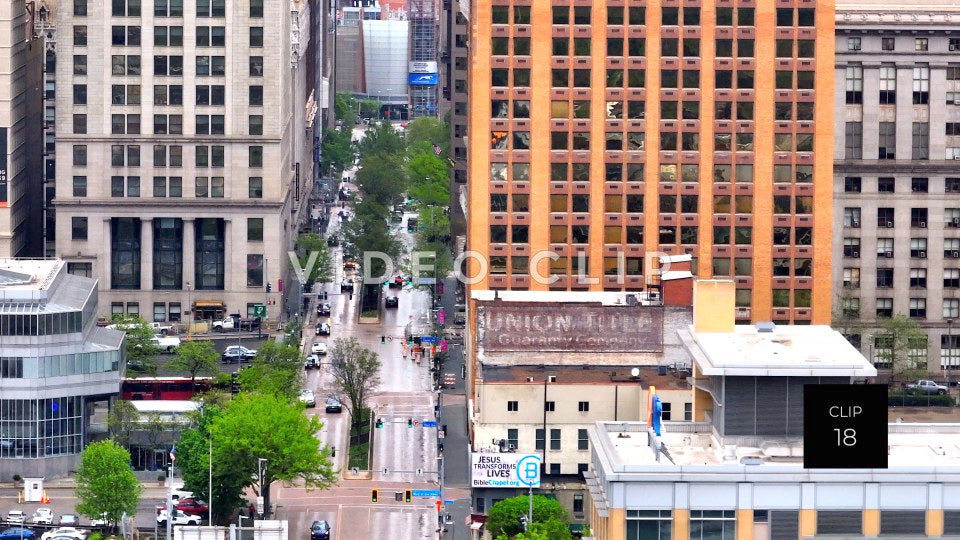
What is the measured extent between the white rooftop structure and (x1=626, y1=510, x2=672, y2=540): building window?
9.53m

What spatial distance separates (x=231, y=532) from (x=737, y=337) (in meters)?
55.6

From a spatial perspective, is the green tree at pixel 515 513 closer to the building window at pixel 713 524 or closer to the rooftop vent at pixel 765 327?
the rooftop vent at pixel 765 327

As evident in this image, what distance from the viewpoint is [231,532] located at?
611ft

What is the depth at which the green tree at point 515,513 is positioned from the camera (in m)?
190

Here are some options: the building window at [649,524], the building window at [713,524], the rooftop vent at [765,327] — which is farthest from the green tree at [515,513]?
the building window at [713,524]

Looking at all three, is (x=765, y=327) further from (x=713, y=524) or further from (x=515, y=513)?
(x=515, y=513)

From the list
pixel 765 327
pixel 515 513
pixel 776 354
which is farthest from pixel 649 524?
pixel 515 513

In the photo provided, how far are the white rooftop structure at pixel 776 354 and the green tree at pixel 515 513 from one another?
46807mm

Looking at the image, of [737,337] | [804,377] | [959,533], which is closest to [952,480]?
[959,533]

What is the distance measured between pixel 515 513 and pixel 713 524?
6509 centimetres

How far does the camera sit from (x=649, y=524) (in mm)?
126938

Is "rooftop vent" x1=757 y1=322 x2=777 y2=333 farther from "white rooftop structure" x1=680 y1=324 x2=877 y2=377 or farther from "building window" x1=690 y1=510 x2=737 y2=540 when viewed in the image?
"building window" x1=690 y1=510 x2=737 y2=540

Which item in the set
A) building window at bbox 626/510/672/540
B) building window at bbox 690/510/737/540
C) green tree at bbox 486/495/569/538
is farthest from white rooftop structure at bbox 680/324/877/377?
green tree at bbox 486/495/569/538

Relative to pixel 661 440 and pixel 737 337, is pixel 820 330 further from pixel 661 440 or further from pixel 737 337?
pixel 661 440
